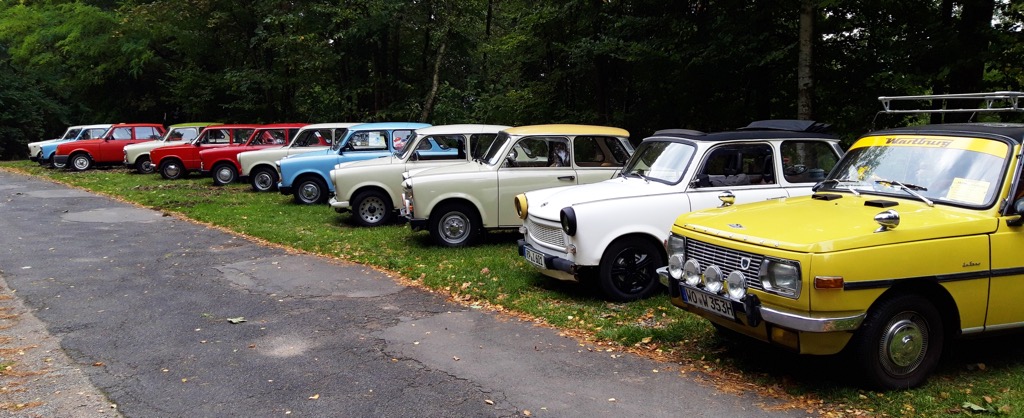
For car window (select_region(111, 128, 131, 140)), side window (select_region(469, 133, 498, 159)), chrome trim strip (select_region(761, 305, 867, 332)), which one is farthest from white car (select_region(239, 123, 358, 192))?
chrome trim strip (select_region(761, 305, 867, 332))

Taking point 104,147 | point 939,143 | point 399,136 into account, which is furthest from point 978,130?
point 104,147

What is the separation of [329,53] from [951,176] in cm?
2472

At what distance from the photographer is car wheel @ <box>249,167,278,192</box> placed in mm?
19344

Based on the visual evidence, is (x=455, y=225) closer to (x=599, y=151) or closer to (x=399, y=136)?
(x=599, y=151)

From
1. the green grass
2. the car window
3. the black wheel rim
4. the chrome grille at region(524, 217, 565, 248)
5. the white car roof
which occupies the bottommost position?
the green grass

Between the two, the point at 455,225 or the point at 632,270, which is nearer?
the point at 632,270

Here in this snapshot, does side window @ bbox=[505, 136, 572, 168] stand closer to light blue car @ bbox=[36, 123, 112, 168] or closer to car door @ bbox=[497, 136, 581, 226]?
car door @ bbox=[497, 136, 581, 226]

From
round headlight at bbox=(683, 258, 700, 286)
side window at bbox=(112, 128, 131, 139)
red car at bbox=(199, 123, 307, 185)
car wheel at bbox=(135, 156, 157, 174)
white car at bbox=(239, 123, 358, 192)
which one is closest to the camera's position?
round headlight at bbox=(683, 258, 700, 286)

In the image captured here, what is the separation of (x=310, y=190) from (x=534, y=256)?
9.68 m

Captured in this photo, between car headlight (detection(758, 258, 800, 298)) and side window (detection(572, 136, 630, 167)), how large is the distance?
18.8 feet

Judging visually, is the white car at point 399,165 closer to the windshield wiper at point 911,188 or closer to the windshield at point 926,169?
the windshield at point 926,169

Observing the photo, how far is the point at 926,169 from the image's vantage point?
5.63m

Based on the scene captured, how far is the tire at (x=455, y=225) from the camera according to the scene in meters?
10.8

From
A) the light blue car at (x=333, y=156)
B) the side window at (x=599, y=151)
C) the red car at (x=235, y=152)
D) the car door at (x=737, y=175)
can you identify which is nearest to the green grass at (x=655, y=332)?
the car door at (x=737, y=175)
